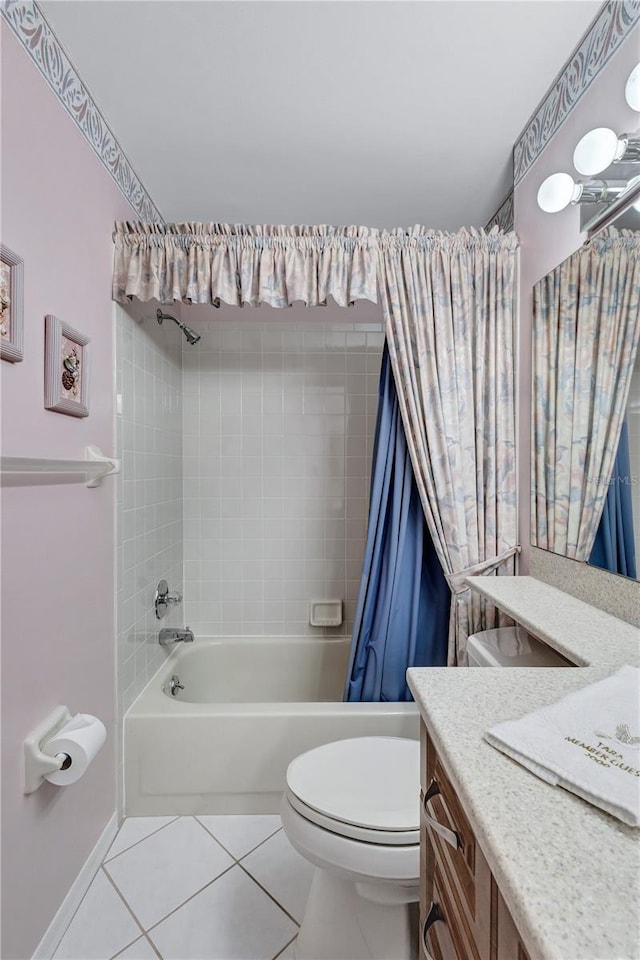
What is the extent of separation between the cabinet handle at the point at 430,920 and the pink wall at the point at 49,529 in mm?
963

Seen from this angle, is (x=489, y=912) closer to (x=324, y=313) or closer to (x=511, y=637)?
(x=511, y=637)

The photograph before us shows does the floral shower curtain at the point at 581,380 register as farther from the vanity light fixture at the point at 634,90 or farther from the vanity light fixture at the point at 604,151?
the vanity light fixture at the point at 634,90

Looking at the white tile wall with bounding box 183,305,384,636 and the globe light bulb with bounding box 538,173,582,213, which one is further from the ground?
the globe light bulb with bounding box 538,173,582,213

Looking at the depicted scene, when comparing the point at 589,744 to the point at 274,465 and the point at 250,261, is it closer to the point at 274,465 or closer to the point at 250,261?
the point at 250,261

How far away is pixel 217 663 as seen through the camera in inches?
101

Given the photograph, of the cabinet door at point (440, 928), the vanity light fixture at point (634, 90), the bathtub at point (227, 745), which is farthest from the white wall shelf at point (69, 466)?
the vanity light fixture at point (634, 90)

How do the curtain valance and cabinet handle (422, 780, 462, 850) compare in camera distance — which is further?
the curtain valance

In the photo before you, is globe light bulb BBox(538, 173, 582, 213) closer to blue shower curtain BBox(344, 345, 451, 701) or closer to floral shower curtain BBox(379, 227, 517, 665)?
floral shower curtain BBox(379, 227, 517, 665)

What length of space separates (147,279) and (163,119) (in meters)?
0.52

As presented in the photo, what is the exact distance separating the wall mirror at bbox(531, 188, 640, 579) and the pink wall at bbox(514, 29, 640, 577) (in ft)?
0.25

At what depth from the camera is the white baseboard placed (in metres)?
1.24

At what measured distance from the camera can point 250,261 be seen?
175 cm

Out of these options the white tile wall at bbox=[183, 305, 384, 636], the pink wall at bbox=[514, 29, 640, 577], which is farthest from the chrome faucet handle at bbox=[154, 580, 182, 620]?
the pink wall at bbox=[514, 29, 640, 577]

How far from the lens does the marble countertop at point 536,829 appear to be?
40 cm
